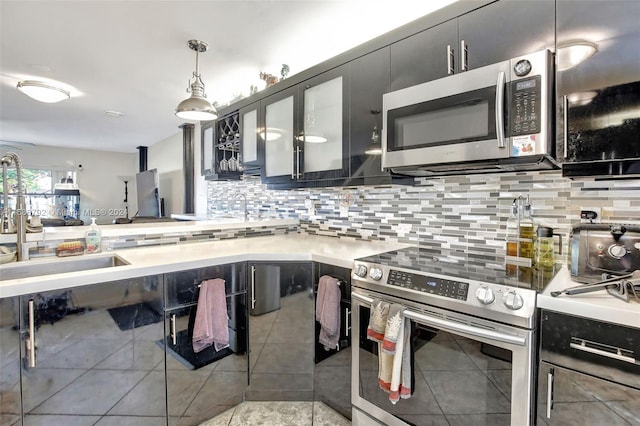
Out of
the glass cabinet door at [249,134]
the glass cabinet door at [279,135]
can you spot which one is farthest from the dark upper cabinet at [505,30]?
the glass cabinet door at [249,134]

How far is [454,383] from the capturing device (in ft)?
3.98

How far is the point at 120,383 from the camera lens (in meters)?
1.38

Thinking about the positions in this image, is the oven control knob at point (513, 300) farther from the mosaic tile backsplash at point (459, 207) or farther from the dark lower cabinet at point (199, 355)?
the dark lower cabinet at point (199, 355)

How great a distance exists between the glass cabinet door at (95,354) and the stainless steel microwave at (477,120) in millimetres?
1431

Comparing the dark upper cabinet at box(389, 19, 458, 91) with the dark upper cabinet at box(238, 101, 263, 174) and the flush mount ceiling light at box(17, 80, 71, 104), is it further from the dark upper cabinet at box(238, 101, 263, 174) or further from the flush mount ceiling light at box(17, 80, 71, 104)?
the flush mount ceiling light at box(17, 80, 71, 104)

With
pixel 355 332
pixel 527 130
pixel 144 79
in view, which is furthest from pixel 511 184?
pixel 144 79

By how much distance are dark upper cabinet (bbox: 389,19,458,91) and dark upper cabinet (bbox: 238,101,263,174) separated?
1.31 m

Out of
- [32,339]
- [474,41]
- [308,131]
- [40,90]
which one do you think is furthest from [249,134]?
[40,90]

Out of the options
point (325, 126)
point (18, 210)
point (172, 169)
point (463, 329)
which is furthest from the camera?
point (172, 169)

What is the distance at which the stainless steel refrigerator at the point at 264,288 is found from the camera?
178 centimetres

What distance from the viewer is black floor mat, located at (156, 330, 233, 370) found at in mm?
1520

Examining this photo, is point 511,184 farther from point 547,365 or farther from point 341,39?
point 341,39

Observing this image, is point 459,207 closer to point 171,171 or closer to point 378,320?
point 378,320

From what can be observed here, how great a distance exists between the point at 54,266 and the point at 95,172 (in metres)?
8.23
